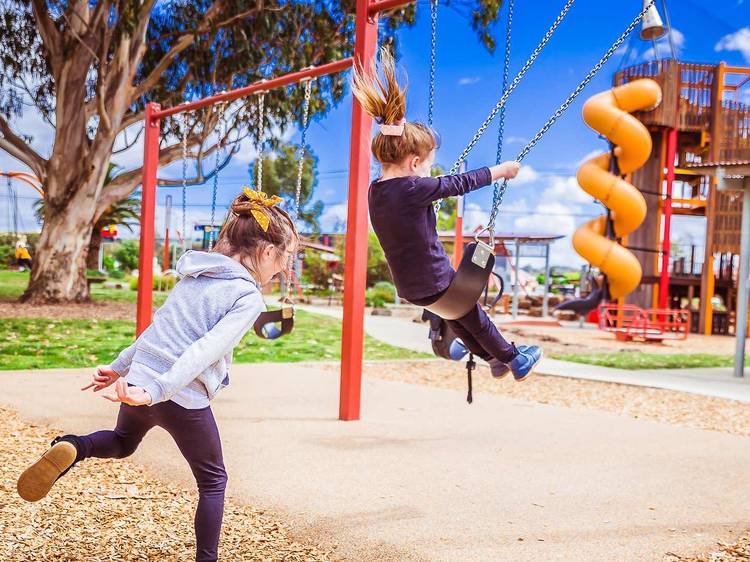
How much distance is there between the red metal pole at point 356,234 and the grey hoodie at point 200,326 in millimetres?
3209

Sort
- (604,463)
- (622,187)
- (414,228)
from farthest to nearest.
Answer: (622,187)
(604,463)
(414,228)

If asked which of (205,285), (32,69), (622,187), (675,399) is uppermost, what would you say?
(32,69)

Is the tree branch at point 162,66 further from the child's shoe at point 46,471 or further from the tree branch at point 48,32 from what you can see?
the child's shoe at point 46,471

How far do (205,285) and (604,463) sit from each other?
3.15 m

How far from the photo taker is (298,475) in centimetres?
395

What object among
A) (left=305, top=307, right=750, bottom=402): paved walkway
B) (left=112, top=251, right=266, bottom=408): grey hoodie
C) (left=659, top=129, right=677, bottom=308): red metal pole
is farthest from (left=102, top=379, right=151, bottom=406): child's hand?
(left=659, top=129, right=677, bottom=308): red metal pole

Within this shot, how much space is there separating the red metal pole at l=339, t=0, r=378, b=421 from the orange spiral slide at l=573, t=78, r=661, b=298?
1118 centimetres

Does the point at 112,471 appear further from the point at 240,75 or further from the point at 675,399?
the point at 240,75

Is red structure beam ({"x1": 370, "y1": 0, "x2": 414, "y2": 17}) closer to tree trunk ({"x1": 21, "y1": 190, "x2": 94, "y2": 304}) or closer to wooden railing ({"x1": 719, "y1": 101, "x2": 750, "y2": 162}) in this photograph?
tree trunk ({"x1": 21, "y1": 190, "x2": 94, "y2": 304})

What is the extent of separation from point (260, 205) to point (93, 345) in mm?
9237

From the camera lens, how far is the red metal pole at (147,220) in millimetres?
8242

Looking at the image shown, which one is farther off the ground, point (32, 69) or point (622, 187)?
point (32, 69)

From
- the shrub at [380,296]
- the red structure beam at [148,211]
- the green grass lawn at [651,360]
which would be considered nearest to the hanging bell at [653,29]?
the green grass lawn at [651,360]

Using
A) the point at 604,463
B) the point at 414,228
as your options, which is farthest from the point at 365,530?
the point at 604,463
